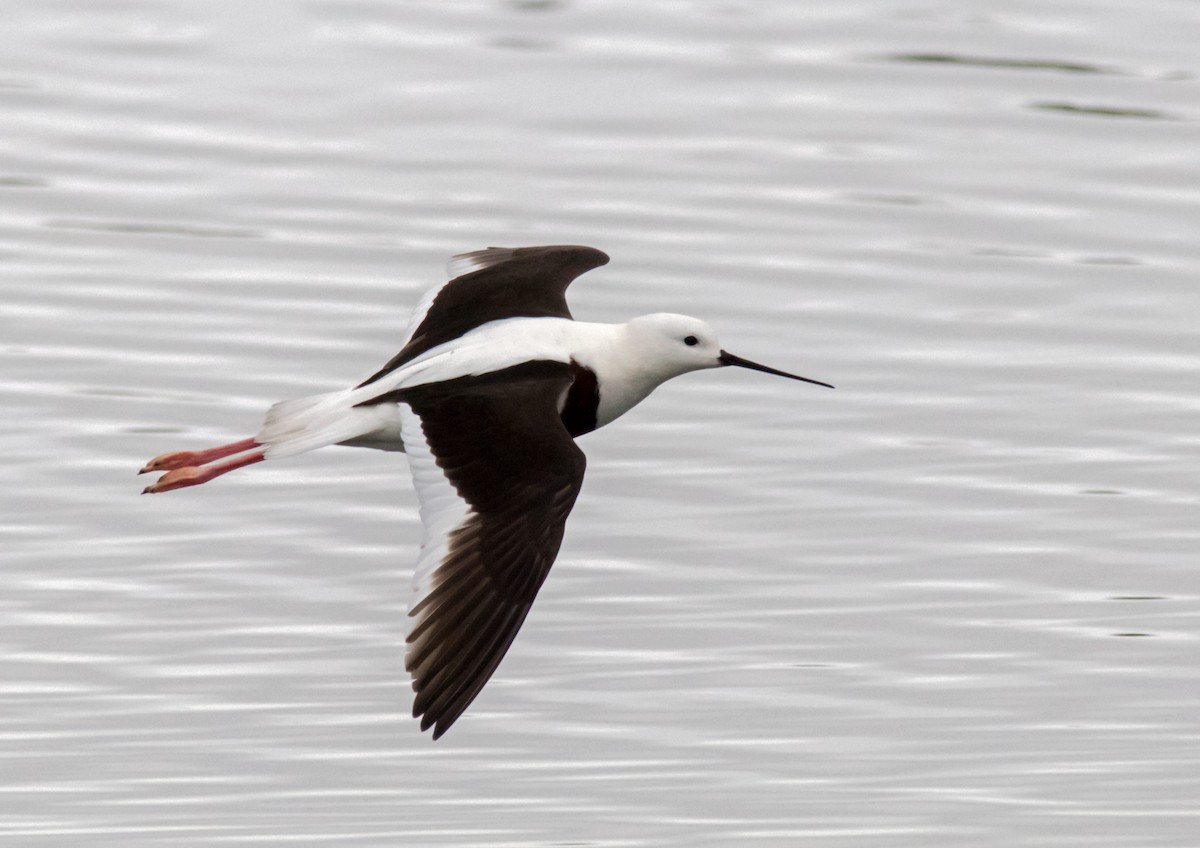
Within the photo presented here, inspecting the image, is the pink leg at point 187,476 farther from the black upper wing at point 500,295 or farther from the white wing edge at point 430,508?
the white wing edge at point 430,508

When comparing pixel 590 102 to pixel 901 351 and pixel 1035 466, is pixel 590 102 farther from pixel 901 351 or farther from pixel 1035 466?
pixel 1035 466

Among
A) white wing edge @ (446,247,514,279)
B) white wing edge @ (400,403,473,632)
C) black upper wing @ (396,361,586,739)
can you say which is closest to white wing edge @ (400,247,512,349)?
white wing edge @ (446,247,514,279)

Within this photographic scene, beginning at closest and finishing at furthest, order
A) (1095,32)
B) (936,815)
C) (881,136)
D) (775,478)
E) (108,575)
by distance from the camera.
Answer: (936,815)
(108,575)
(775,478)
(881,136)
(1095,32)

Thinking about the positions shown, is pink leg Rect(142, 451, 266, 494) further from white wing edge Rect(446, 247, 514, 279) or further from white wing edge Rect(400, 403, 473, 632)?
white wing edge Rect(446, 247, 514, 279)

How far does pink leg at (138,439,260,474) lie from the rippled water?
734 mm

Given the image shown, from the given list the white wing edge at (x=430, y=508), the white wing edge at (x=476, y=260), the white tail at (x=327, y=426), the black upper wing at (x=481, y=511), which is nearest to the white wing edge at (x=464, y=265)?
the white wing edge at (x=476, y=260)

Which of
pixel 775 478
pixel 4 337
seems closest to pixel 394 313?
pixel 4 337

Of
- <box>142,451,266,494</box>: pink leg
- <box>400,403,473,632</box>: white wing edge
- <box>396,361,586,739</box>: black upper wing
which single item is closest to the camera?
<box>396,361,586,739</box>: black upper wing

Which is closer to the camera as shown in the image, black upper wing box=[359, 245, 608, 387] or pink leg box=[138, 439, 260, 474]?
pink leg box=[138, 439, 260, 474]

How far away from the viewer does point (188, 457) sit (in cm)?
924

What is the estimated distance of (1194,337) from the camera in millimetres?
12719

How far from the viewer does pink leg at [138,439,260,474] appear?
907cm

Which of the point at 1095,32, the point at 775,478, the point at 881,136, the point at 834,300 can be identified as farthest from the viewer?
the point at 1095,32

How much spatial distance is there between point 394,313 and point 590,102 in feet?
13.3
